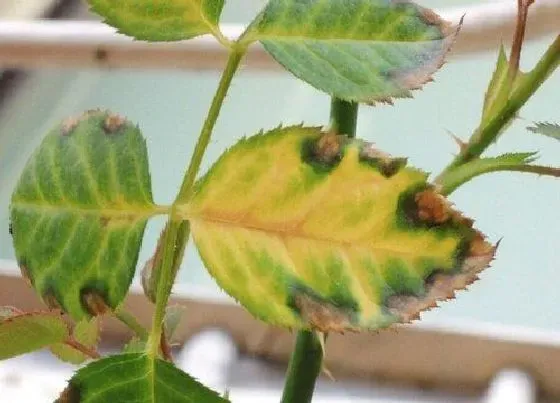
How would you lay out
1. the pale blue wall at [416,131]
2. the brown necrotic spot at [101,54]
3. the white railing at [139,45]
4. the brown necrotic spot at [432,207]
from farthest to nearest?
the pale blue wall at [416,131] → the brown necrotic spot at [101,54] → the white railing at [139,45] → the brown necrotic spot at [432,207]

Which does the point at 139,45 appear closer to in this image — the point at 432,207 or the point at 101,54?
the point at 101,54

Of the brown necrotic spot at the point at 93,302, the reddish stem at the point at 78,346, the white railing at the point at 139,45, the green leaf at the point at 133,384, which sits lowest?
the green leaf at the point at 133,384

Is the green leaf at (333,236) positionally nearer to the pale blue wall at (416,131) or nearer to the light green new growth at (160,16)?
the light green new growth at (160,16)

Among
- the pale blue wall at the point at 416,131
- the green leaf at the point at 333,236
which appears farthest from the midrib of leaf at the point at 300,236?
the pale blue wall at the point at 416,131

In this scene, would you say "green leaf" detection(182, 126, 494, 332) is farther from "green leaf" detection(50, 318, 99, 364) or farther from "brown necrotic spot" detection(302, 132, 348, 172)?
"green leaf" detection(50, 318, 99, 364)

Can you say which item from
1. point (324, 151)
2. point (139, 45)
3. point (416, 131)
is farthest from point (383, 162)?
point (416, 131)

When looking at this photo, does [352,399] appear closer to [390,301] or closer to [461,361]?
[461,361]

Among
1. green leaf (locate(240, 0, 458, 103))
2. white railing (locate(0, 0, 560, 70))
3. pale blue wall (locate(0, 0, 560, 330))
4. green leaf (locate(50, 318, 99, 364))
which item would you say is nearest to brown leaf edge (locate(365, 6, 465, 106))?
green leaf (locate(240, 0, 458, 103))
